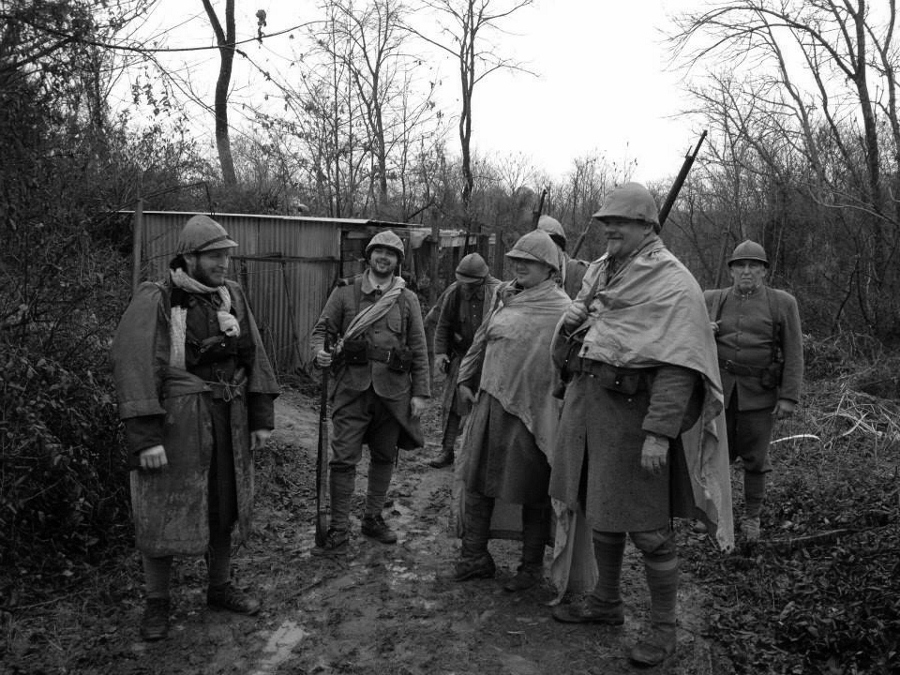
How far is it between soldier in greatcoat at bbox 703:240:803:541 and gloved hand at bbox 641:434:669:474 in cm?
218

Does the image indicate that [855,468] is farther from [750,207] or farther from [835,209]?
[750,207]

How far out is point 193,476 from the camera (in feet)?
12.3

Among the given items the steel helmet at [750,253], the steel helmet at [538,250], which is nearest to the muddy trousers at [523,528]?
the steel helmet at [538,250]

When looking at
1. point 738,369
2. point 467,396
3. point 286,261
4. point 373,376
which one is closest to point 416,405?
point 373,376

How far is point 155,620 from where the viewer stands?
3.76m

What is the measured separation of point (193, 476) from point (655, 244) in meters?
2.51

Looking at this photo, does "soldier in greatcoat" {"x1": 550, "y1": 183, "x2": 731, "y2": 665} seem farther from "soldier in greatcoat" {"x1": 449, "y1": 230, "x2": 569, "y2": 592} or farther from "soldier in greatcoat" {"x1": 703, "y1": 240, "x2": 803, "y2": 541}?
"soldier in greatcoat" {"x1": 703, "y1": 240, "x2": 803, "y2": 541}

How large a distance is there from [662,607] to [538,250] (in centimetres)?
201

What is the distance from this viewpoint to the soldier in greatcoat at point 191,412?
3.55m

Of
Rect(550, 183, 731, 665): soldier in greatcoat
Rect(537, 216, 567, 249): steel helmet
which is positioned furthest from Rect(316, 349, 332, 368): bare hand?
Rect(537, 216, 567, 249): steel helmet

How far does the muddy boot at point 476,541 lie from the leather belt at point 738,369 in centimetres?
206

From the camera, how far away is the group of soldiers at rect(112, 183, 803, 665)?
3.51 metres

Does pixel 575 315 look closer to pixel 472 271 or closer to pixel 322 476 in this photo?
pixel 322 476

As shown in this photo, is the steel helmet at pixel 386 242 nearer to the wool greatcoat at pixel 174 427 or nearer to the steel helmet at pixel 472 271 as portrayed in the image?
the wool greatcoat at pixel 174 427
